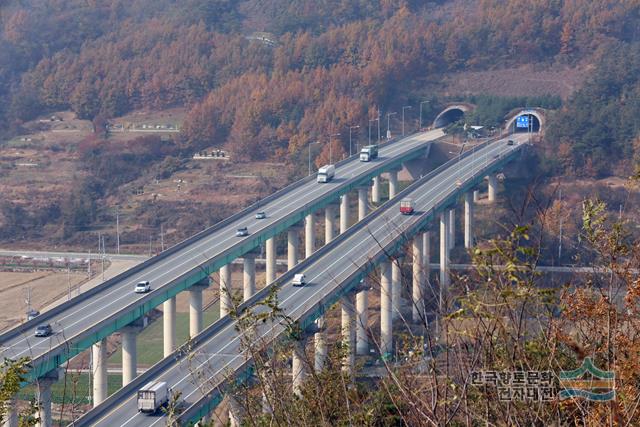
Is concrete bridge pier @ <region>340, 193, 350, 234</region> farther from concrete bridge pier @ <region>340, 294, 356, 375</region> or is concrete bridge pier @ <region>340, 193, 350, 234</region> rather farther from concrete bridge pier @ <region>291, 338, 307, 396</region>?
concrete bridge pier @ <region>291, 338, 307, 396</region>

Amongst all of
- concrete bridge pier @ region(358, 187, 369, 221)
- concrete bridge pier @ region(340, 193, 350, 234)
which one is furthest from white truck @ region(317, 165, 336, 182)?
concrete bridge pier @ region(358, 187, 369, 221)

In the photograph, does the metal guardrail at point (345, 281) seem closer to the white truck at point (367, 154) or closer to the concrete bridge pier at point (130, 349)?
the white truck at point (367, 154)

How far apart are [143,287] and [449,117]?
48.3 meters

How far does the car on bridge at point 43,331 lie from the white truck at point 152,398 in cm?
590

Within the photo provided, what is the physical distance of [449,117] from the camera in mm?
79438

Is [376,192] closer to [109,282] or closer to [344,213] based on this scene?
[344,213]

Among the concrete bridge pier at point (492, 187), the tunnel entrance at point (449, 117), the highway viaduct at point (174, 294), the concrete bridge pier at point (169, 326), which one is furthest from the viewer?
the tunnel entrance at point (449, 117)

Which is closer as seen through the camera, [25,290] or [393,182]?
[25,290]

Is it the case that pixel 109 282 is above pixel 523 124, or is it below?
above

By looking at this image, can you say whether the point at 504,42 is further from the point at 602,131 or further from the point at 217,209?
the point at 217,209

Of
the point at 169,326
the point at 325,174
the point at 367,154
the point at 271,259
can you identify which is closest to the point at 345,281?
the point at 169,326

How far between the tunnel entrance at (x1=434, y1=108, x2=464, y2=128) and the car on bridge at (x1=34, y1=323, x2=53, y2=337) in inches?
2002

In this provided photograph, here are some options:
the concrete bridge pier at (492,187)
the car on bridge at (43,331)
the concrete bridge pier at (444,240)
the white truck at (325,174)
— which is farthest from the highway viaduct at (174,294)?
the concrete bridge pier at (492,187)

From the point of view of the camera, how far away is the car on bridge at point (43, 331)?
96.3ft
